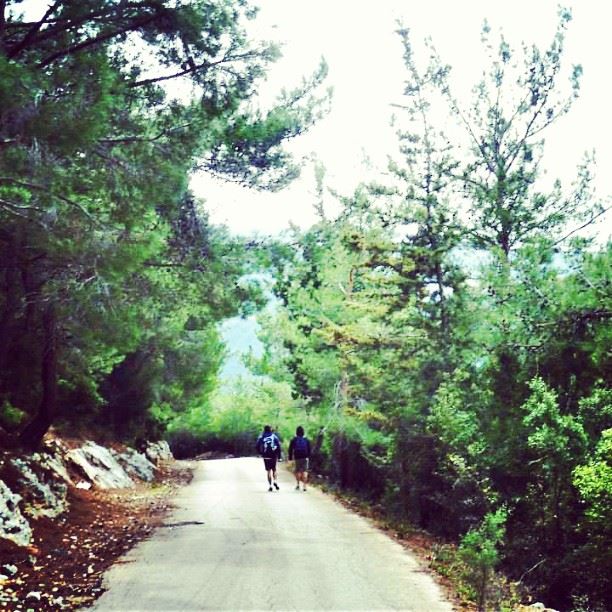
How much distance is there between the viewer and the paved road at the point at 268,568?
26.1ft

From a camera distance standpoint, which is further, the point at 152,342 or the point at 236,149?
the point at 152,342

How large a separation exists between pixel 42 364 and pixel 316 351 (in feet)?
41.4

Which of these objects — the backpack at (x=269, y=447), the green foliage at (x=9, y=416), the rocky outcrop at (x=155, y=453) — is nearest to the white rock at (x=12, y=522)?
the green foliage at (x=9, y=416)

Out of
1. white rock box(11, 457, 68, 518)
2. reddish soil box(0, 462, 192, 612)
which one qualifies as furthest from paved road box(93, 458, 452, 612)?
white rock box(11, 457, 68, 518)

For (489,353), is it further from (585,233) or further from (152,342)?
(152,342)

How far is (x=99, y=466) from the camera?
68.0 feet

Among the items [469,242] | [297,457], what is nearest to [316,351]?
[297,457]

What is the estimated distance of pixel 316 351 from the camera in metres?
25.8

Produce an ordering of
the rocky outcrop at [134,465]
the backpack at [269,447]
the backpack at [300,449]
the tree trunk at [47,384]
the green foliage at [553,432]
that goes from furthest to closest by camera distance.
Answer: the rocky outcrop at [134,465]
the backpack at [300,449]
the backpack at [269,447]
the tree trunk at [47,384]
the green foliage at [553,432]

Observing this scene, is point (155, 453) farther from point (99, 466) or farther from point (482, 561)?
point (482, 561)

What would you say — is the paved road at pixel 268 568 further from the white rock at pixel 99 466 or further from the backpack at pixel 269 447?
the backpack at pixel 269 447

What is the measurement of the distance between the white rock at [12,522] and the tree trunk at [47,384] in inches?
128

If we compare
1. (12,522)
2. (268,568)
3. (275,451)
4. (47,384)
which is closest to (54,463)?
(47,384)

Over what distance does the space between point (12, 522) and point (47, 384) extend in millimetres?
4175
